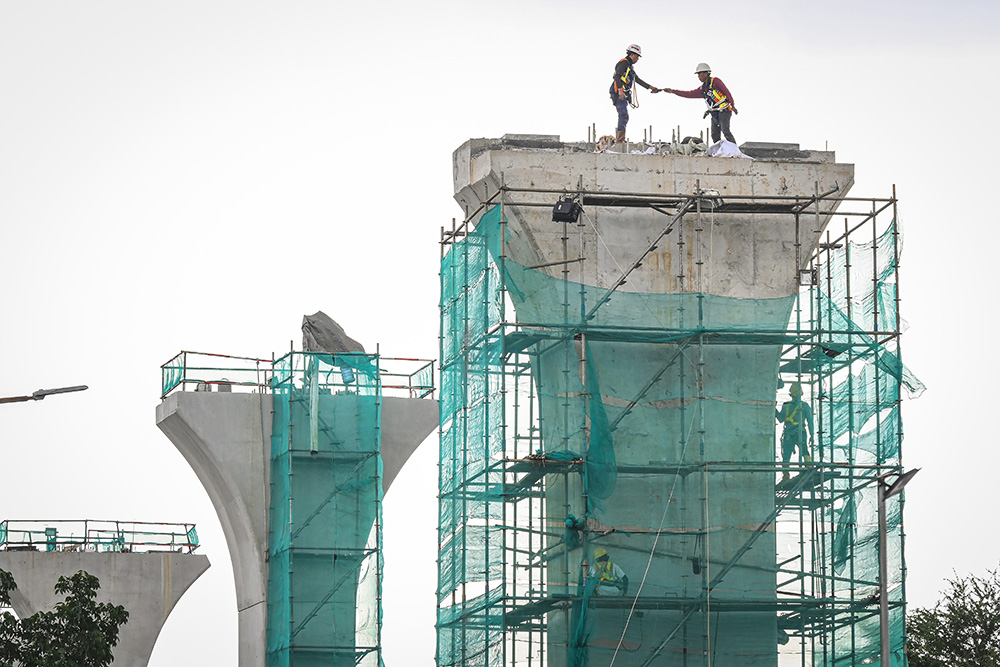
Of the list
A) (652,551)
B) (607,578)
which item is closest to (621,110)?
(652,551)

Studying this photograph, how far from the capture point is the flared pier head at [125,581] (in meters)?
49.1

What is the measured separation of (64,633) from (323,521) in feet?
30.9

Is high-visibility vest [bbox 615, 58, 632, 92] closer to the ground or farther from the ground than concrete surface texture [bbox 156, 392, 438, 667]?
farther from the ground

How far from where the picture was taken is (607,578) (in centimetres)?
3750

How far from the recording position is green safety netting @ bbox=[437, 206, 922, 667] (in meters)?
37.7

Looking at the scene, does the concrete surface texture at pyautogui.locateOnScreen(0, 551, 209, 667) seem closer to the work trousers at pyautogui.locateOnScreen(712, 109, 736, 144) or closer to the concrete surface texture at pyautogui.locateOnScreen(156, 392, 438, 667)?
the concrete surface texture at pyautogui.locateOnScreen(156, 392, 438, 667)

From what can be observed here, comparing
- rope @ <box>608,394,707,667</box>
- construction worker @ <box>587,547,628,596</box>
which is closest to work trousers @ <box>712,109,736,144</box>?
rope @ <box>608,394,707,667</box>

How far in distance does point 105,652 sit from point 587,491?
8797 mm

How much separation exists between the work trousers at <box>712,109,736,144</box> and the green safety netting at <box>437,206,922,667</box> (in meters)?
3.38

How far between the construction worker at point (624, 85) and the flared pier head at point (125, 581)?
1607cm

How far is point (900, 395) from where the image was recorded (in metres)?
38.7

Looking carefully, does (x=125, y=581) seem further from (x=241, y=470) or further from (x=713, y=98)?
(x=713, y=98)

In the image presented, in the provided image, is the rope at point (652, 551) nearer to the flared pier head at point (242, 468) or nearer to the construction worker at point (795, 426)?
the construction worker at point (795, 426)

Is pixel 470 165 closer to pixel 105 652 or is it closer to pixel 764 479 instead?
pixel 764 479
